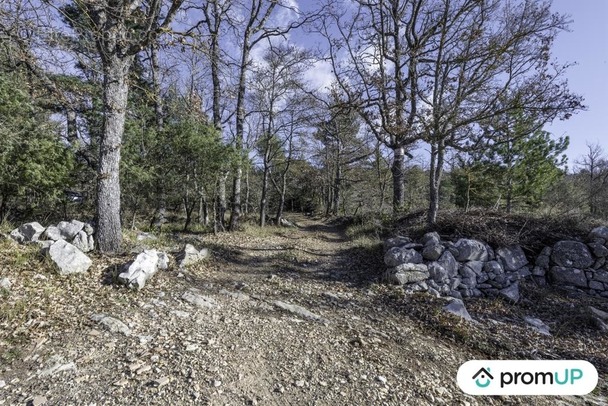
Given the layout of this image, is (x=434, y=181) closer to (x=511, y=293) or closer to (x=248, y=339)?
(x=511, y=293)

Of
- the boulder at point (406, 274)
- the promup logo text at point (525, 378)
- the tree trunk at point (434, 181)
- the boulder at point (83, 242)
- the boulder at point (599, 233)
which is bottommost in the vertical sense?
the promup logo text at point (525, 378)

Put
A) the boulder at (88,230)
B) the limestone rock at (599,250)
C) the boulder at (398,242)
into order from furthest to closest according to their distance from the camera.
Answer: the boulder at (398,242) → the limestone rock at (599,250) → the boulder at (88,230)

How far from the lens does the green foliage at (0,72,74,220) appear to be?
5.52 metres

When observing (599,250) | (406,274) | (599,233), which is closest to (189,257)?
(406,274)

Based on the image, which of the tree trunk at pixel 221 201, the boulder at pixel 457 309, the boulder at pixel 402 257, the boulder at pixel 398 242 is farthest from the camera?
the tree trunk at pixel 221 201

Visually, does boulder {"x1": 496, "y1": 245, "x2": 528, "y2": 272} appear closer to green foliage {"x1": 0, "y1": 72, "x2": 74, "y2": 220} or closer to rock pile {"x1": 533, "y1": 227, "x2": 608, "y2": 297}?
rock pile {"x1": 533, "y1": 227, "x2": 608, "y2": 297}

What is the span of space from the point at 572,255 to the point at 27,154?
11699 millimetres

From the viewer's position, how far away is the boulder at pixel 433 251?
18.9 ft

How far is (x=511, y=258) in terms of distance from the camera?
6.09 m

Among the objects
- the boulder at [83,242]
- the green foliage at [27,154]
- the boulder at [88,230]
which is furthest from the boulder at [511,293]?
the green foliage at [27,154]

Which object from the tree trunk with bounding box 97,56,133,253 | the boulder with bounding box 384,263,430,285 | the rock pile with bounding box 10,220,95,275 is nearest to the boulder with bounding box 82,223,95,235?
the rock pile with bounding box 10,220,95,275

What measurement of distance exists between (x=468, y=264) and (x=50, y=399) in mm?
6295

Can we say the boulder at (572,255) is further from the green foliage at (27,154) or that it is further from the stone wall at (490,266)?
the green foliage at (27,154)

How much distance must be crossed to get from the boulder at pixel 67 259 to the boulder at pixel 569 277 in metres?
8.58
